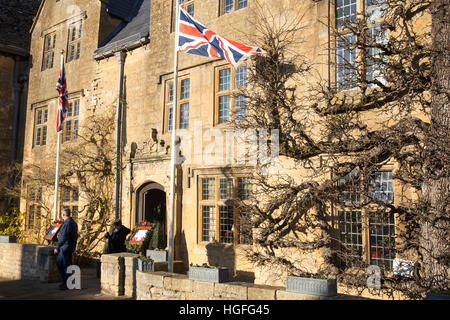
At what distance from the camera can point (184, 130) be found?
12.6 metres

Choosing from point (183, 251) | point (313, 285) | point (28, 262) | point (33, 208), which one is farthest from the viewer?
point (33, 208)

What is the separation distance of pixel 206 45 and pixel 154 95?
435 centimetres

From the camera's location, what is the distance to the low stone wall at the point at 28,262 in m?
11.2

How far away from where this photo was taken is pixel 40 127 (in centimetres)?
1798

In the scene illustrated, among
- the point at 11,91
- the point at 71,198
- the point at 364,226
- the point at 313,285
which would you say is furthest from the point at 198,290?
the point at 11,91

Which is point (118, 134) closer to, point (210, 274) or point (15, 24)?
point (210, 274)

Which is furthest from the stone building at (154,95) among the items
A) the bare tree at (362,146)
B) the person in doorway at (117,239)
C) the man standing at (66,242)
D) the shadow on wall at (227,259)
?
the man standing at (66,242)

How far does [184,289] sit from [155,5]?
9.94 m

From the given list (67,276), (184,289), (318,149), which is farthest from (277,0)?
(67,276)

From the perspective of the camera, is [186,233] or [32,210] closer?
[186,233]

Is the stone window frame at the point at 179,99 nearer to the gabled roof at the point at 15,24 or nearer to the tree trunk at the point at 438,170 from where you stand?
the tree trunk at the point at 438,170

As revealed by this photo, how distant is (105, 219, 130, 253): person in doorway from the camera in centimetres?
1116

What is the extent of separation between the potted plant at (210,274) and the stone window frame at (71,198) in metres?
9.52

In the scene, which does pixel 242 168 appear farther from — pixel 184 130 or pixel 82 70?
pixel 82 70
